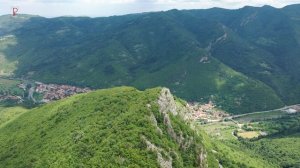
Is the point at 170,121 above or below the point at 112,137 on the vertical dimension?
above

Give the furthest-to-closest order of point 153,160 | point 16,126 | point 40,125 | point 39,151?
point 16,126 → point 40,125 → point 39,151 → point 153,160

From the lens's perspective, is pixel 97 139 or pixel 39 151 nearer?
pixel 97 139

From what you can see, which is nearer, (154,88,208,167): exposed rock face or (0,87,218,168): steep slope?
(0,87,218,168): steep slope

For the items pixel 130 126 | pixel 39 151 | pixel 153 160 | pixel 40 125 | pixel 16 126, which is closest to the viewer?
pixel 153 160

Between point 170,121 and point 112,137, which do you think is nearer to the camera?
point 112,137

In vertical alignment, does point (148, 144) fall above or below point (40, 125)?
above

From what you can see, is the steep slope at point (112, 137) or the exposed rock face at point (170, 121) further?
the exposed rock face at point (170, 121)

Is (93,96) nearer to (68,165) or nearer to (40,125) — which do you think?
(40,125)

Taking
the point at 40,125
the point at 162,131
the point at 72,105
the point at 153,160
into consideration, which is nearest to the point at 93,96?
the point at 72,105
